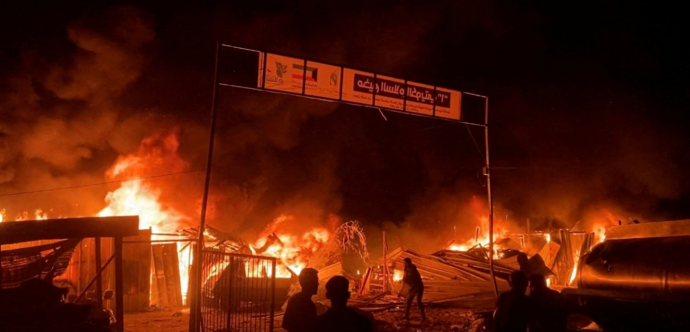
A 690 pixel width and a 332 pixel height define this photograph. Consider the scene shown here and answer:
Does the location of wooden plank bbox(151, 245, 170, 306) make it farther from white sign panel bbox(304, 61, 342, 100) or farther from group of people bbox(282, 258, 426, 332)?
group of people bbox(282, 258, 426, 332)

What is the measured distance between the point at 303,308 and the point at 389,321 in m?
8.43

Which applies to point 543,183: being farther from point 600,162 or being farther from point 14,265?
point 14,265

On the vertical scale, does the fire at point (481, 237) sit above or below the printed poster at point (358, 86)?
below

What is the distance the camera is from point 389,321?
1266cm

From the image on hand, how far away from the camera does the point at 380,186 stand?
132ft

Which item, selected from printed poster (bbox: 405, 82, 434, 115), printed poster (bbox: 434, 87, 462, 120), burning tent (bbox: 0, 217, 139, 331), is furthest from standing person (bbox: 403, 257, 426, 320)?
burning tent (bbox: 0, 217, 139, 331)

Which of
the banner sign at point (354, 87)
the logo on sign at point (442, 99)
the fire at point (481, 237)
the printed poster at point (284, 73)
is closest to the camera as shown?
the printed poster at point (284, 73)

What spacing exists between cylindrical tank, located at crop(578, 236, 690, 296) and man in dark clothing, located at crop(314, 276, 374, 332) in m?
4.67

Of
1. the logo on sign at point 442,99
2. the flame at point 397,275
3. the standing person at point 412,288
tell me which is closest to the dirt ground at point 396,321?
the standing person at point 412,288

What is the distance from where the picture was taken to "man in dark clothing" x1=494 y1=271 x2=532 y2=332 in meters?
4.66

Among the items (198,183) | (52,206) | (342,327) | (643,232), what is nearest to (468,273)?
(643,232)

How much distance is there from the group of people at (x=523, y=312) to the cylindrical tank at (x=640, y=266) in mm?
2055

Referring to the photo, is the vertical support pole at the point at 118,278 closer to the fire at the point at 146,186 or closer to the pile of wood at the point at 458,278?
the pile of wood at the point at 458,278

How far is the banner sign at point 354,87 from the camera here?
1127 centimetres
